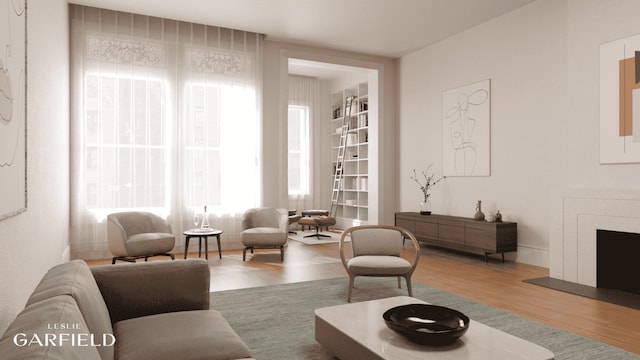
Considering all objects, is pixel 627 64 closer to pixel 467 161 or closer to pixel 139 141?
pixel 467 161

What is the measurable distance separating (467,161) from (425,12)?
2358mm

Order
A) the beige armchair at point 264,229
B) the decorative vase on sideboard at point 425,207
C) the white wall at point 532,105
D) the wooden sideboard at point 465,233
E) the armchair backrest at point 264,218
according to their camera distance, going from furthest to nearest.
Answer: the decorative vase on sideboard at point 425,207 < the armchair backrest at point 264,218 < the beige armchair at point 264,229 < the wooden sideboard at point 465,233 < the white wall at point 532,105

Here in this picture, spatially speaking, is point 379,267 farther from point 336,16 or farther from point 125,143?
point 125,143

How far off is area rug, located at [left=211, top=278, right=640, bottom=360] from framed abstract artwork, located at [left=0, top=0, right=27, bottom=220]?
1.70 m

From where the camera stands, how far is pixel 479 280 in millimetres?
4871

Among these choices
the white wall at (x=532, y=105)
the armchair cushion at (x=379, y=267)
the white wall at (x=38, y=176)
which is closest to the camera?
the white wall at (x=38, y=176)

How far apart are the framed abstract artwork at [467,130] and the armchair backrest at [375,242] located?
8.77ft

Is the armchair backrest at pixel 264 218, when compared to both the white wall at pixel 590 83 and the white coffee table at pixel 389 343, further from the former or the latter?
the white wall at pixel 590 83

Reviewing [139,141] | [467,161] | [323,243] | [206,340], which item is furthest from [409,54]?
[206,340]

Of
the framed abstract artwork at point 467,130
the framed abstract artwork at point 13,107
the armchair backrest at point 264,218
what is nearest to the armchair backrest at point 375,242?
the armchair backrest at point 264,218

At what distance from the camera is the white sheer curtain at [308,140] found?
33.3 ft

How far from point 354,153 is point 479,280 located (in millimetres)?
5351

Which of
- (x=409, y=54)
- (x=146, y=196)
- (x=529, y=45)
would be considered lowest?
(x=146, y=196)

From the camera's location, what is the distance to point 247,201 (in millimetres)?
7012
